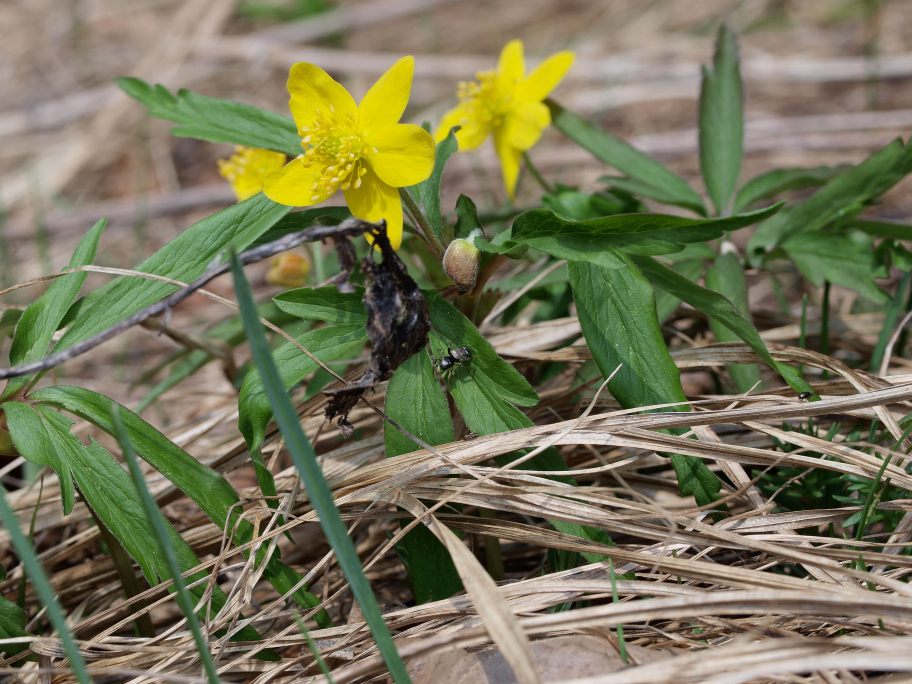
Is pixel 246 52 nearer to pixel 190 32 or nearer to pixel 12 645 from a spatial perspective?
pixel 190 32

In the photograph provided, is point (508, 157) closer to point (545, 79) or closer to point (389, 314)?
point (545, 79)

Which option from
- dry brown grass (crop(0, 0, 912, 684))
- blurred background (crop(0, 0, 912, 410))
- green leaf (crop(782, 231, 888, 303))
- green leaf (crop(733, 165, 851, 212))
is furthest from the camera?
blurred background (crop(0, 0, 912, 410))

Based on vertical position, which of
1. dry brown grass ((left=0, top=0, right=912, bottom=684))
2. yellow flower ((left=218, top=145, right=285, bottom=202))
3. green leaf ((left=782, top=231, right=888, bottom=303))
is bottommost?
dry brown grass ((left=0, top=0, right=912, bottom=684))

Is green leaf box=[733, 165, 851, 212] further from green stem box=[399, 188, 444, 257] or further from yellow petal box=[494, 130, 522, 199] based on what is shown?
green stem box=[399, 188, 444, 257]

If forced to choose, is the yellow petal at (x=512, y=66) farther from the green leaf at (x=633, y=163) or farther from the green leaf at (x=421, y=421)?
the green leaf at (x=421, y=421)

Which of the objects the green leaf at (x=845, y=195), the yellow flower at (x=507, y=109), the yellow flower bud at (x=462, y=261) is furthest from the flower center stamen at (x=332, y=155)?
the green leaf at (x=845, y=195)

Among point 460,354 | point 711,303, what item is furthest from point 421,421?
point 711,303

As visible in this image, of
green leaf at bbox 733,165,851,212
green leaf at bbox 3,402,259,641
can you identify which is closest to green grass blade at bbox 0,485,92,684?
green leaf at bbox 3,402,259,641
